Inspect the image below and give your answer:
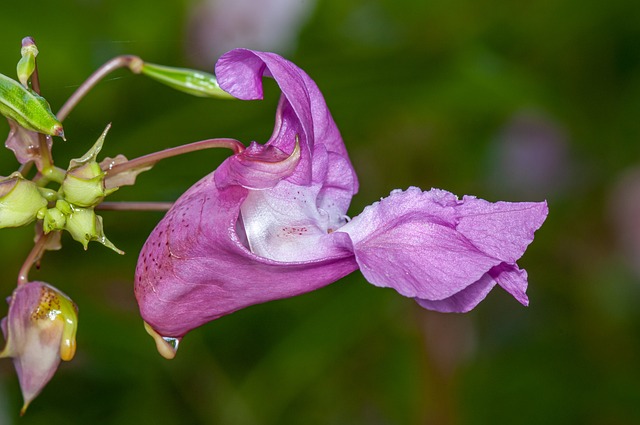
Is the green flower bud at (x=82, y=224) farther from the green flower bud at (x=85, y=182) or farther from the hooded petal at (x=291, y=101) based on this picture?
the hooded petal at (x=291, y=101)

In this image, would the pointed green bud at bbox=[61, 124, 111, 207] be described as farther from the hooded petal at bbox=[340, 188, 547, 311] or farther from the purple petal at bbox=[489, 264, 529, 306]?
the purple petal at bbox=[489, 264, 529, 306]

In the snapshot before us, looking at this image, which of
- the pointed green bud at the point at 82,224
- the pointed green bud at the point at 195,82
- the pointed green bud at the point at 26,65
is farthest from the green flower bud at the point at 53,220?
the pointed green bud at the point at 195,82

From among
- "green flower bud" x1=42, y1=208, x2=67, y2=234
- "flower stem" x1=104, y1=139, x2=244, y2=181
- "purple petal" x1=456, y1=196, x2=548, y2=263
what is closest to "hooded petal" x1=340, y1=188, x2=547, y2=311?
"purple petal" x1=456, y1=196, x2=548, y2=263

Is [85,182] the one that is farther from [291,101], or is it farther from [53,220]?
[291,101]

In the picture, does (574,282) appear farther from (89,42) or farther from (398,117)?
(89,42)

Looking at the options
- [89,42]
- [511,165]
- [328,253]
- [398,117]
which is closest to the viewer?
[328,253]

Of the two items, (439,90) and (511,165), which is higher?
(439,90)

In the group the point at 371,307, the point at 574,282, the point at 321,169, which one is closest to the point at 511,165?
the point at 574,282
